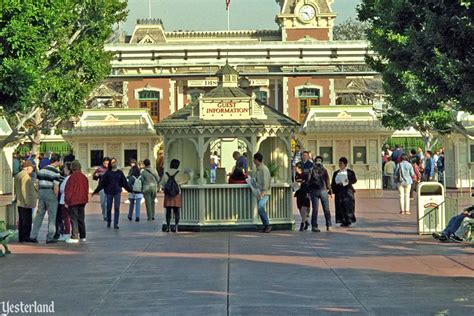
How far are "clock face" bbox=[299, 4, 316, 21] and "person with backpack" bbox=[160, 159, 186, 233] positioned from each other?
63.4 m

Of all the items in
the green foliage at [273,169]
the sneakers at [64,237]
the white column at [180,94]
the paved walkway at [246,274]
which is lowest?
the paved walkway at [246,274]

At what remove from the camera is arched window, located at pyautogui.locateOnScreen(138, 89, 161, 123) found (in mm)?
64812

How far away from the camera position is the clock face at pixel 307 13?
83.1 meters

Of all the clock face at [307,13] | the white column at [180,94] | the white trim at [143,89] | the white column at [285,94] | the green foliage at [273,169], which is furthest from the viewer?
the clock face at [307,13]

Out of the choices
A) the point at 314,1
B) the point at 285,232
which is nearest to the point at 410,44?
the point at 285,232

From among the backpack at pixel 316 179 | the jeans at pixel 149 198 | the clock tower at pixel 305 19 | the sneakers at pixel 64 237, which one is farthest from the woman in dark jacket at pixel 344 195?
the clock tower at pixel 305 19

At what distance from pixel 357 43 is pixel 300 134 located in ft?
51.2

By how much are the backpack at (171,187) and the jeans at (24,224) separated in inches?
116

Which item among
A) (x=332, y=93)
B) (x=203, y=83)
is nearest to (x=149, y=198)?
(x=203, y=83)

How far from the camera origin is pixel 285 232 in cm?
2058

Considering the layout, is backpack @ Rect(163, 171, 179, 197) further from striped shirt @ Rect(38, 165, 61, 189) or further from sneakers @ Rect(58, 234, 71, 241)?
striped shirt @ Rect(38, 165, 61, 189)

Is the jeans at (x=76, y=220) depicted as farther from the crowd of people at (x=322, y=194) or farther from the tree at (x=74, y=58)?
the tree at (x=74, y=58)

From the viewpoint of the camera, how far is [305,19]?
83.1 meters

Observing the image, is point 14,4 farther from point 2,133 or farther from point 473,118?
point 473,118
